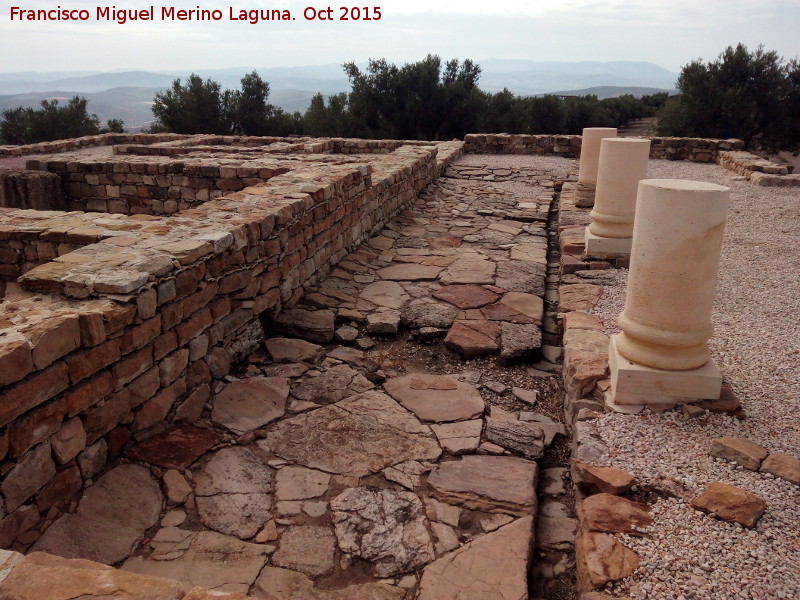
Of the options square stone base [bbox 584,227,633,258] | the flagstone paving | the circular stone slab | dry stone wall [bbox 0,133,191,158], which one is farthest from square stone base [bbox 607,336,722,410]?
dry stone wall [bbox 0,133,191,158]

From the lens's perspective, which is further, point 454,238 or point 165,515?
point 454,238

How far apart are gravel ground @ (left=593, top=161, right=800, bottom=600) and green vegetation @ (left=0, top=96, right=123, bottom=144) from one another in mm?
24867

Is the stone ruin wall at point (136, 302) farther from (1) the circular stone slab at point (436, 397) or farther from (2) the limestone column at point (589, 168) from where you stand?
(2) the limestone column at point (589, 168)

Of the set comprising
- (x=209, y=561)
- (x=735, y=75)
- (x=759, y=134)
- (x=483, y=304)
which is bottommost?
(x=209, y=561)

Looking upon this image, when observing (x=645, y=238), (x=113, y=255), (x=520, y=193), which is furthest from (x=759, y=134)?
(x=113, y=255)

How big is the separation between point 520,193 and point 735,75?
16524mm

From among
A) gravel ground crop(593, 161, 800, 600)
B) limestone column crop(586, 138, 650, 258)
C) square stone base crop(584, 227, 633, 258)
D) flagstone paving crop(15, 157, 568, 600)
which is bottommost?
flagstone paving crop(15, 157, 568, 600)

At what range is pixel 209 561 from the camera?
2688mm

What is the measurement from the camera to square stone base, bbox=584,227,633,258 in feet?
20.4

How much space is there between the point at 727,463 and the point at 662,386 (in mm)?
605

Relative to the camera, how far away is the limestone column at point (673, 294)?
328 centimetres

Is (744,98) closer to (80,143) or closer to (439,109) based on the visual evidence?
(439,109)

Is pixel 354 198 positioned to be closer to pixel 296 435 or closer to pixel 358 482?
pixel 296 435

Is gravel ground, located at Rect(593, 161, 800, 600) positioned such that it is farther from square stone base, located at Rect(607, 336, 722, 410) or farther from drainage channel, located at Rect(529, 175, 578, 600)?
drainage channel, located at Rect(529, 175, 578, 600)
